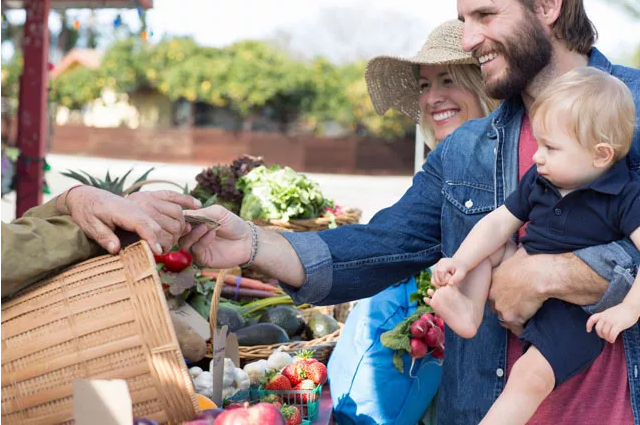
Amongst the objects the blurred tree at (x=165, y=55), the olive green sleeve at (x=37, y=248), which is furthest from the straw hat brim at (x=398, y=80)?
the blurred tree at (x=165, y=55)

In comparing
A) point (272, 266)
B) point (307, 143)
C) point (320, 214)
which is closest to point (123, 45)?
point (307, 143)

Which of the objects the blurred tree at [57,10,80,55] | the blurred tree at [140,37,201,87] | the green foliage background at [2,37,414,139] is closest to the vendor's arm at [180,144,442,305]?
the green foliage background at [2,37,414,139]

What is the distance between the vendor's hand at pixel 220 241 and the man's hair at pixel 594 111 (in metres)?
0.95

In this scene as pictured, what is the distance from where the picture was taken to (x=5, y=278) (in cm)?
186

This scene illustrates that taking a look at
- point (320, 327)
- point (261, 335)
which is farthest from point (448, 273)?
point (320, 327)

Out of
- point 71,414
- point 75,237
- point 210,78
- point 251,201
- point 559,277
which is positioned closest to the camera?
point 71,414

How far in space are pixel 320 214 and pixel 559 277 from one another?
102 inches

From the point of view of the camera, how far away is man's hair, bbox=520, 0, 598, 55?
2527 mm

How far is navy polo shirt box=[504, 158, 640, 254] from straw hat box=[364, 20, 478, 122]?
5.38 feet

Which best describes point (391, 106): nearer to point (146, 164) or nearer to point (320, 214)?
point (320, 214)

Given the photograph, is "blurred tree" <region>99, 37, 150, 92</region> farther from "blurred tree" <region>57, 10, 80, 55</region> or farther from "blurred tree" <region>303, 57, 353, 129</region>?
"blurred tree" <region>57, 10, 80, 55</region>

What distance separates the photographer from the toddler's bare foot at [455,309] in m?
2.23

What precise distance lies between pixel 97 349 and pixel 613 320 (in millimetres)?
1268

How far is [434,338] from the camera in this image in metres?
3.41
